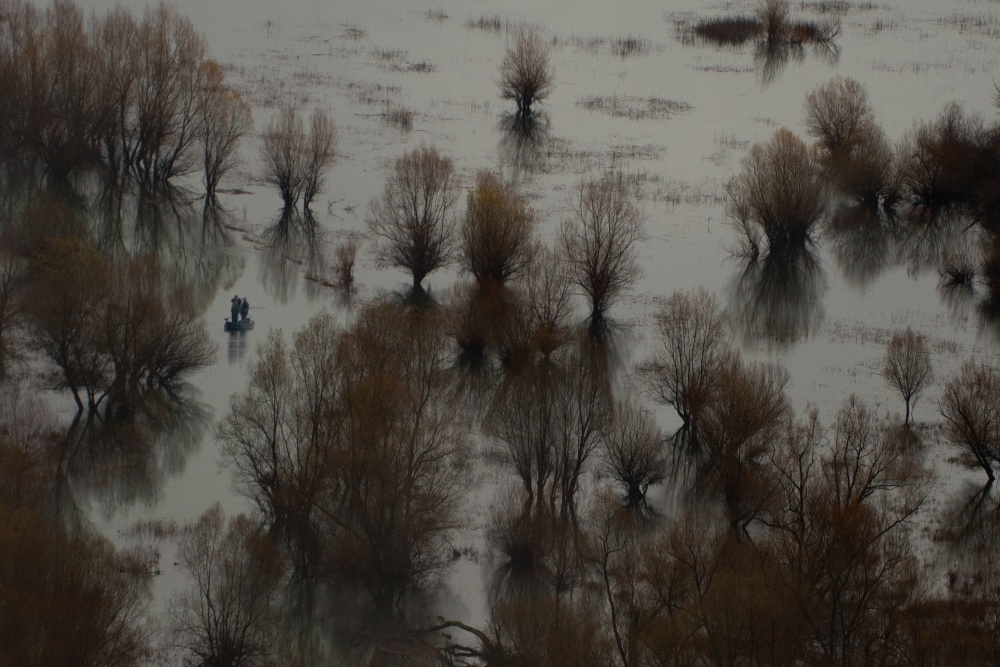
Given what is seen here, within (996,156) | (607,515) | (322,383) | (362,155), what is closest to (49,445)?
(322,383)

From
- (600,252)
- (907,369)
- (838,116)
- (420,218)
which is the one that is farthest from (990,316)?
(420,218)

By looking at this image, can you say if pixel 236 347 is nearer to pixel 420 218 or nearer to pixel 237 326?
pixel 237 326

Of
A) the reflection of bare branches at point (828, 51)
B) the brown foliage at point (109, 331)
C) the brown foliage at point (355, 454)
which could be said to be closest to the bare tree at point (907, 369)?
the brown foliage at point (355, 454)

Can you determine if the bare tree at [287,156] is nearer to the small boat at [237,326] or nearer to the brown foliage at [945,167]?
the small boat at [237,326]

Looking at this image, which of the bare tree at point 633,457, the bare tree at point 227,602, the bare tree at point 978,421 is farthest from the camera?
the bare tree at point 978,421

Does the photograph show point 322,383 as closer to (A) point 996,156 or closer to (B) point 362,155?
(B) point 362,155

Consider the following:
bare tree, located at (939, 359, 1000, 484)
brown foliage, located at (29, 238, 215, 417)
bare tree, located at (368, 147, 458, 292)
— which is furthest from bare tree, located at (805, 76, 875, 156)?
brown foliage, located at (29, 238, 215, 417)
